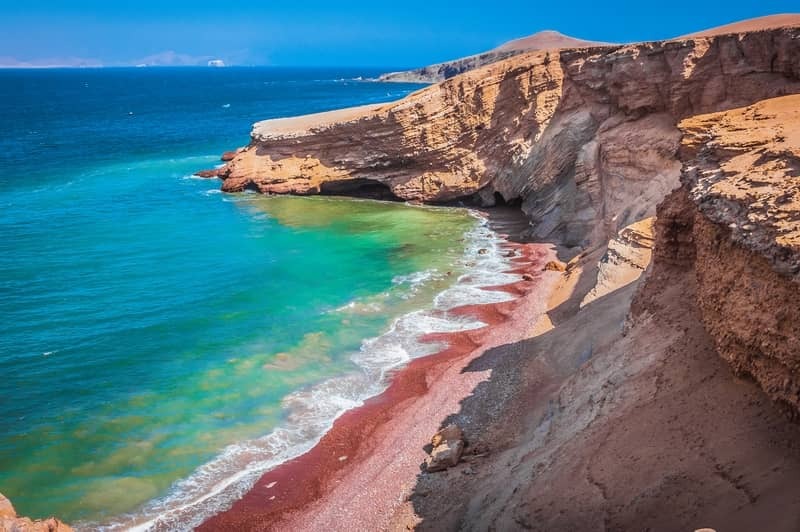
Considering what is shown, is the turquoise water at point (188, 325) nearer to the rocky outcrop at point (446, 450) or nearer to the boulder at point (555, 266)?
the boulder at point (555, 266)

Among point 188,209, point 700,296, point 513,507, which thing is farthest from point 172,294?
point 700,296

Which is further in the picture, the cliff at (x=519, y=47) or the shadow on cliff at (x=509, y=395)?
the cliff at (x=519, y=47)

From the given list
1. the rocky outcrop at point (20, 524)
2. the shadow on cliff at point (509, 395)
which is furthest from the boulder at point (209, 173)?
the rocky outcrop at point (20, 524)

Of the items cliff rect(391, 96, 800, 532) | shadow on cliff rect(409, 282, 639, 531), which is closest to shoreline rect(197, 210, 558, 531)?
shadow on cliff rect(409, 282, 639, 531)

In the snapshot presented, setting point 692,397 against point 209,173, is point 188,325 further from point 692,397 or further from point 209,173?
point 209,173

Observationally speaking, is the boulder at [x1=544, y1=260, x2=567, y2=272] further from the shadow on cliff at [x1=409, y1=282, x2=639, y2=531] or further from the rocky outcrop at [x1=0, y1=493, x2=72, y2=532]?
the rocky outcrop at [x1=0, y1=493, x2=72, y2=532]

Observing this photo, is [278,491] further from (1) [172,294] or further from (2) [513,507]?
(1) [172,294]

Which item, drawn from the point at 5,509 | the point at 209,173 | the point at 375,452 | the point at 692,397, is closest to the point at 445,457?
the point at 375,452
